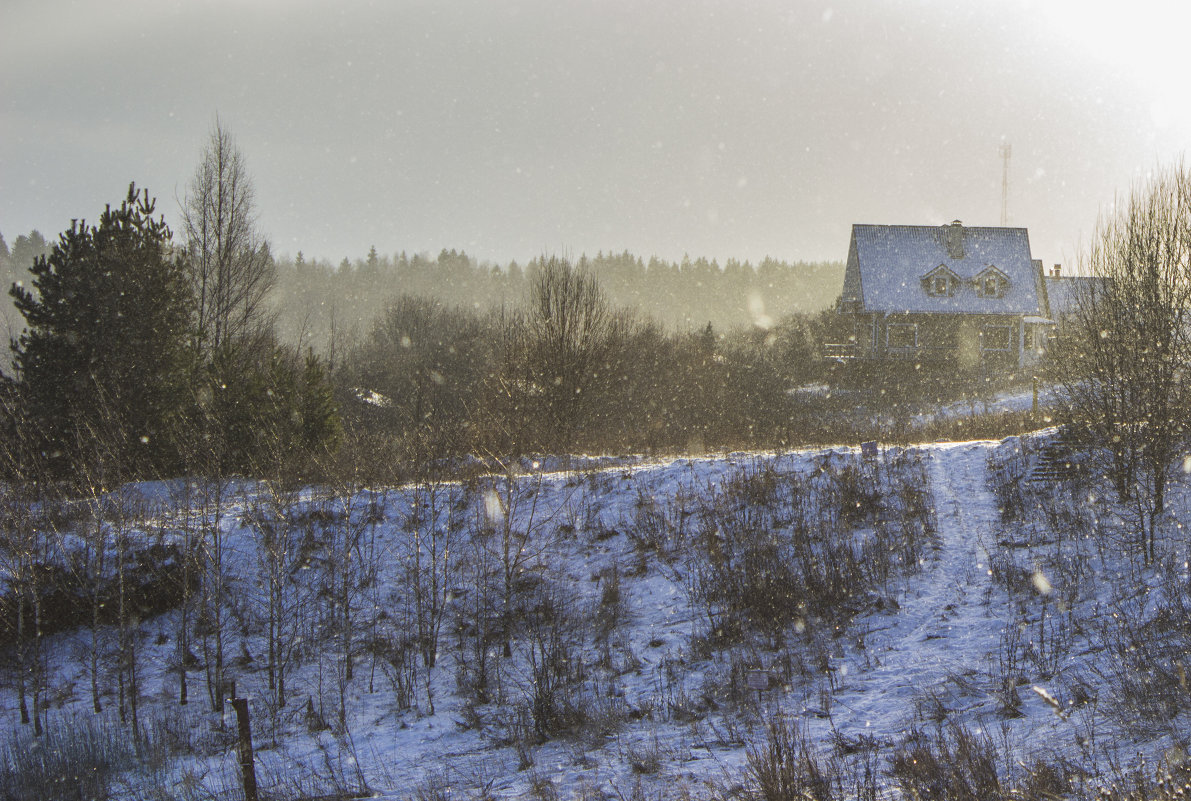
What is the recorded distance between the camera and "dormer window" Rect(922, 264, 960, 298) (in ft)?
122

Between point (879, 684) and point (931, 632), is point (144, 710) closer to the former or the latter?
point (879, 684)

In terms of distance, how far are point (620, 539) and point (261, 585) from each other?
19.4ft

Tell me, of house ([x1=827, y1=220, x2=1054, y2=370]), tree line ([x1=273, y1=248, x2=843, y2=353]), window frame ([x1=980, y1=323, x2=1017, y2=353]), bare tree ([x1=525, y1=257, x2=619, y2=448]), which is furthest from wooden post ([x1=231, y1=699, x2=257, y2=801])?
tree line ([x1=273, y1=248, x2=843, y2=353])

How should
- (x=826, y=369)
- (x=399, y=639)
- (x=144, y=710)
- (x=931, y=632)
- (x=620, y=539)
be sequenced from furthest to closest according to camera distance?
1. (x=826, y=369)
2. (x=620, y=539)
3. (x=399, y=639)
4. (x=144, y=710)
5. (x=931, y=632)

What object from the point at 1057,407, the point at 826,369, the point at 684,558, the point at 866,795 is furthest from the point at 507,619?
the point at 826,369

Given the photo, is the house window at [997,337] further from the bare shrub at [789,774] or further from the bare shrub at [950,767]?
the bare shrub at [789,774]

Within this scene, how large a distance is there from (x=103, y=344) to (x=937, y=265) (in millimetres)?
35708

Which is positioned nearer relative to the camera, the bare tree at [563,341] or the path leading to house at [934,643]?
the path leading to house at [934,643]

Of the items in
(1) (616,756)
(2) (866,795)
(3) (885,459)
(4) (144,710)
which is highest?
(3) (885,459)

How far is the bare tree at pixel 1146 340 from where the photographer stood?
9.62 m

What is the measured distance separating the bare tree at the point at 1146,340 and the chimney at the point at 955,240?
101 ft

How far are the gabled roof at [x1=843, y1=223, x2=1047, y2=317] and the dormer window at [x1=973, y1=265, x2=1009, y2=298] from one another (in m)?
0.15

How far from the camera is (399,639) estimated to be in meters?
10.4

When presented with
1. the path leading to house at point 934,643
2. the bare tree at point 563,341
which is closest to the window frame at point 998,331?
the bare tree at point 563,341
